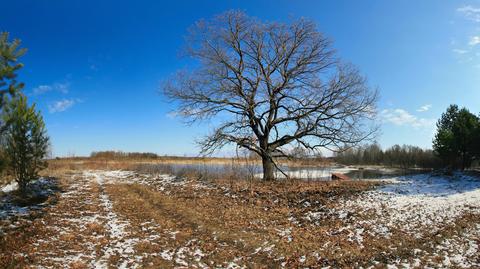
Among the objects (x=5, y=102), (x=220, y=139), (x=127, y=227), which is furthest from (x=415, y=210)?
(x=5, y=102)

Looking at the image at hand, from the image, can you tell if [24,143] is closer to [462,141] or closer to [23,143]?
[23,143]

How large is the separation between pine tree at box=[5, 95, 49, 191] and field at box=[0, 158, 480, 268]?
3.41ft

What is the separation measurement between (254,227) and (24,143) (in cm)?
937

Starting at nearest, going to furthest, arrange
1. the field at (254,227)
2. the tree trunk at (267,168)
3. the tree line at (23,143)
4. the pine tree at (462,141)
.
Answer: the field at (254,227) → the tree line at (23,143) → the pine tree at (462,141) → the tree trunk at (267,168)

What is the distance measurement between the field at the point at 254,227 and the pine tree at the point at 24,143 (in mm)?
1040

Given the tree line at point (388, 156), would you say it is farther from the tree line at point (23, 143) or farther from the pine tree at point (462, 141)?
the tree line at point (23, 143)

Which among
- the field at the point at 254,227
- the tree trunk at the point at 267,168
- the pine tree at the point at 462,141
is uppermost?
A: the pine tree at the point at 462,141

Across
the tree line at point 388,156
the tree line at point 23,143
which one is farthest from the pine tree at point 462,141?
the tree line at point 388,156

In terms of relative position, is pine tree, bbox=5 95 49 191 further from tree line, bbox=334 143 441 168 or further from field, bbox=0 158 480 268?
tree line, bbox=334 143 441 168

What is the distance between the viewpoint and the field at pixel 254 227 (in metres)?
6.25

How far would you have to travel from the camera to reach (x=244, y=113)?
51.2 ft

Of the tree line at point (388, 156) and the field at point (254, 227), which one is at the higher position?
the tree line at point (388, 156)

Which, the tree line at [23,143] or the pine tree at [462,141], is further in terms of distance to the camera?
the pine tree at [462,141]

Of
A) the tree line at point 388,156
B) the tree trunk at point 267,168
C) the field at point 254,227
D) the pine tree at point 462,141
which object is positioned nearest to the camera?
the field at point 254,227
